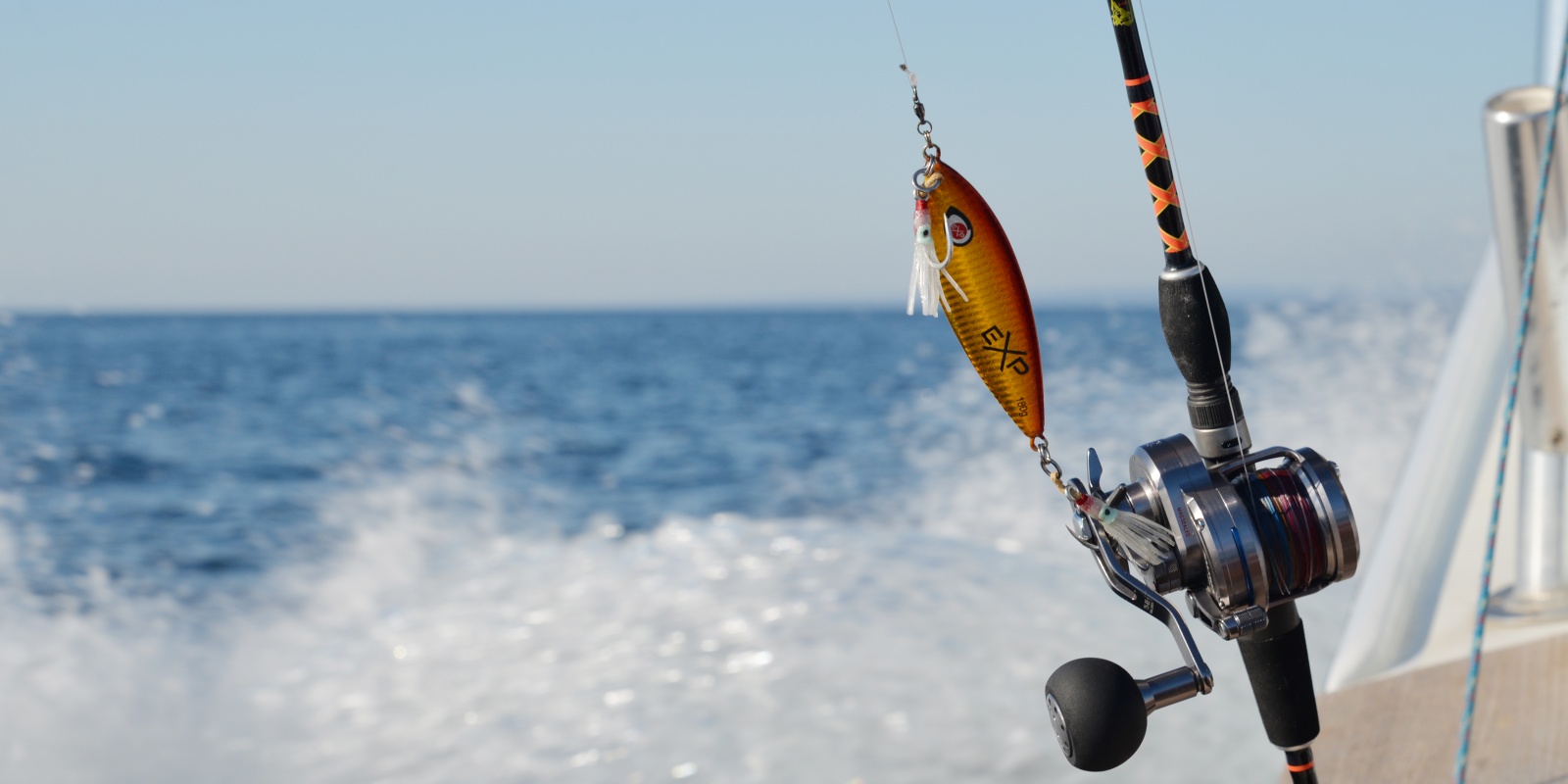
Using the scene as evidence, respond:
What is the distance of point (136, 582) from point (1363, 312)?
10270 mm

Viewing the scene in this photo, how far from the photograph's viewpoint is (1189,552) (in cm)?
76

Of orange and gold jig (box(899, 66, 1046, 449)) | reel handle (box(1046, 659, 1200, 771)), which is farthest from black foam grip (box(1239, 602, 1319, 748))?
A: orange and gold jig (box(899, 66, 1046, 449))

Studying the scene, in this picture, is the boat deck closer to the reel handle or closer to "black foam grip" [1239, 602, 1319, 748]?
"black foam grip" [1239, 602, 1319, 748]

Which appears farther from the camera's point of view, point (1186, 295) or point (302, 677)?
point (302, 677)

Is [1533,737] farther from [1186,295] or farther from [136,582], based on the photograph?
[136,582]

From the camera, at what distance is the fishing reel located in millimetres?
741

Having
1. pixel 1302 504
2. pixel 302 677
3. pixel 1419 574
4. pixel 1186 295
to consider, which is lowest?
pixel 302 677

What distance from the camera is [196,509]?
21.4 ft

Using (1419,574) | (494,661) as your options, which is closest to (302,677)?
(494,661)

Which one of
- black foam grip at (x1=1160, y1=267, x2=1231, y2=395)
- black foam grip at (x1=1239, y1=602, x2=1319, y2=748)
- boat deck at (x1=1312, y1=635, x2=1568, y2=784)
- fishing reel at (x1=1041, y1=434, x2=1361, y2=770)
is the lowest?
boat deck at (x1=1312, y1=635, x2=1568, y2=784)

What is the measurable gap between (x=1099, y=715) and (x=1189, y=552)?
0.39 ft

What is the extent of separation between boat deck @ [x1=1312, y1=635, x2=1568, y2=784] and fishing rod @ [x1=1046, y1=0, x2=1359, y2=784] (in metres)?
0.69

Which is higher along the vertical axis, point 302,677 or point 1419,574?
point 1419,574

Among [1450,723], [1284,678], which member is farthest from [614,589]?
[1284,678]
